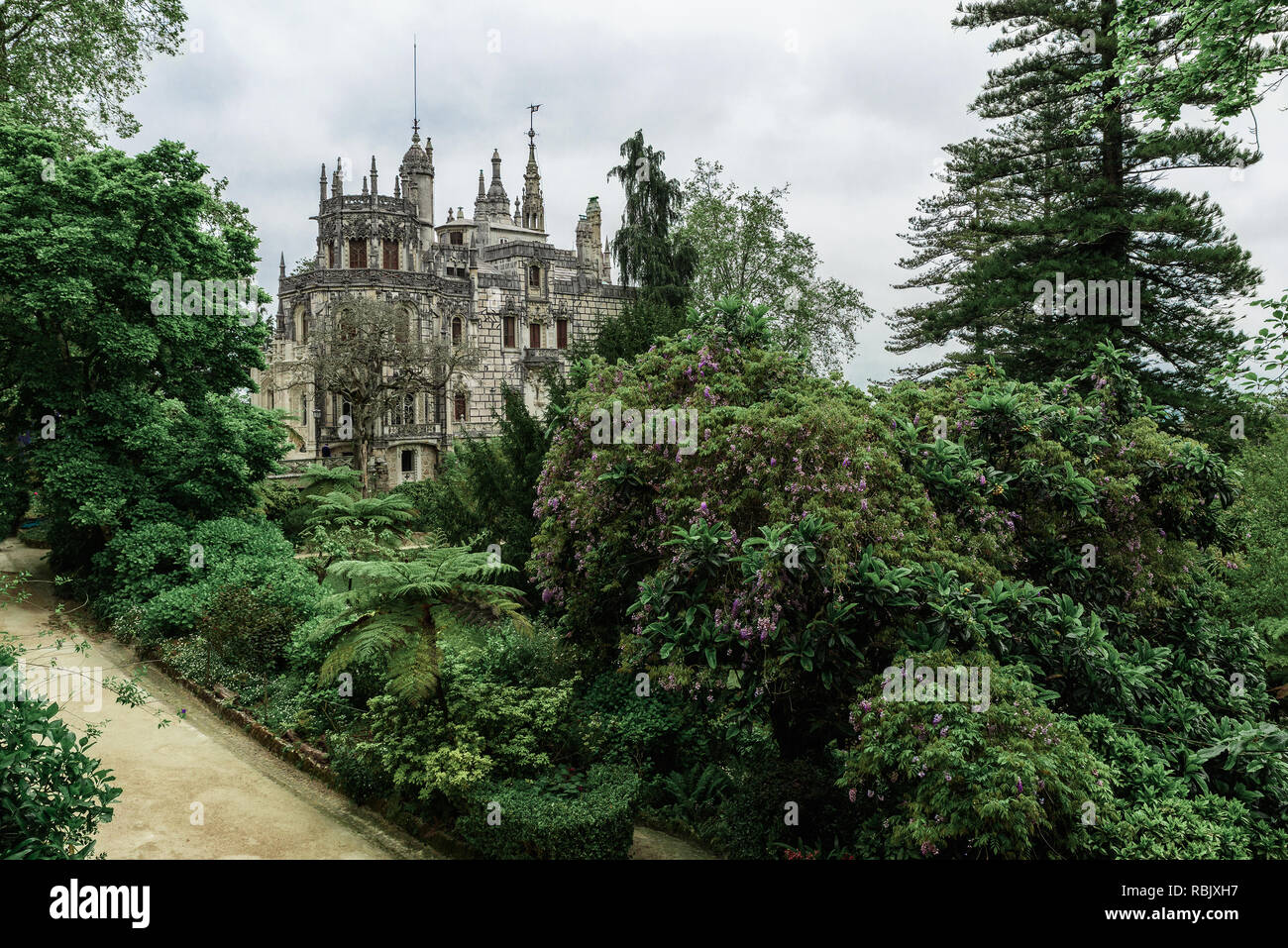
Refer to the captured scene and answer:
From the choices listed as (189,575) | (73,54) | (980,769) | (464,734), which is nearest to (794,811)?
(980,769)

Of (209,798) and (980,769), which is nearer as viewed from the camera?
(980,769)

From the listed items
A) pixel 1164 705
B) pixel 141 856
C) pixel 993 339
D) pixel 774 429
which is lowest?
pixel 141 856

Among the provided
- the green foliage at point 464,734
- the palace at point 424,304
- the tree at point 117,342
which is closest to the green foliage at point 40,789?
the green foliage at point 464,734

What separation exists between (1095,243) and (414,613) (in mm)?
20712

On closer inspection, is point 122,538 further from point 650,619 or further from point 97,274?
point 650,619

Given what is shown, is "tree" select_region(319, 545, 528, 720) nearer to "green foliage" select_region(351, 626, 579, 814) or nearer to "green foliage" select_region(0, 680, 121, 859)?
"green foliage" select_region(351, 626, 579, 814)

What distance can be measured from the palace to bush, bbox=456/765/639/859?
33506 millimetres

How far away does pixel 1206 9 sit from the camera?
1297 cm

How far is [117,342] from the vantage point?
18172 millimetres

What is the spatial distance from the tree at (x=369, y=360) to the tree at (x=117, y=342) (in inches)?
591

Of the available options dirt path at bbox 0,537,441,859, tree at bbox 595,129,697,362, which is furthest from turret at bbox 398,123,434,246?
dirt path at bbox 0,537,441,859

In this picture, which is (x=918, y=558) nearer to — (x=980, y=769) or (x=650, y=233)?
(x=980, y=769)
